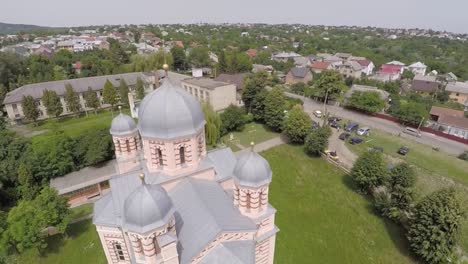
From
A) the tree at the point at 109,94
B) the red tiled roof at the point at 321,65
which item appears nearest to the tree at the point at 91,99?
the tree at the point at 109,94

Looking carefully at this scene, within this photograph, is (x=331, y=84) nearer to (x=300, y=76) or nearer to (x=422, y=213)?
(x=300, y=76)

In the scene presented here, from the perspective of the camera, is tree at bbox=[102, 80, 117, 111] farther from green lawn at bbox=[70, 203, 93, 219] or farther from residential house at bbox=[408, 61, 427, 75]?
residential house at bbox=[408, 61, 427, 75]

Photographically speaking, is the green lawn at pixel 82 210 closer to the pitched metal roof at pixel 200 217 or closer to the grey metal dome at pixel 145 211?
the pitched metal roof at pixel 200 217

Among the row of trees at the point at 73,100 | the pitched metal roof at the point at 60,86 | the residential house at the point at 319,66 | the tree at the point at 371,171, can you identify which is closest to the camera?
the tree at the point at 371,171

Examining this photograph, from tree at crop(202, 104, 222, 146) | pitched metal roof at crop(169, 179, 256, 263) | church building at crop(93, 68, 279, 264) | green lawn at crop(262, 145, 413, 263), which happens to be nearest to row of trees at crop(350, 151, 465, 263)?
green lawn at crop(262, 145, 413, 263)

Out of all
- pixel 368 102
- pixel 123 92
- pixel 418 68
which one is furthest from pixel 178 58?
pixel 418 68

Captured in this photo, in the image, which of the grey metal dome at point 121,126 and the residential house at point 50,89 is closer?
the grey metal dome at point 121,126

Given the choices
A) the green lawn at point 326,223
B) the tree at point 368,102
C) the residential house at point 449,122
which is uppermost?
the tree at point 368,102
